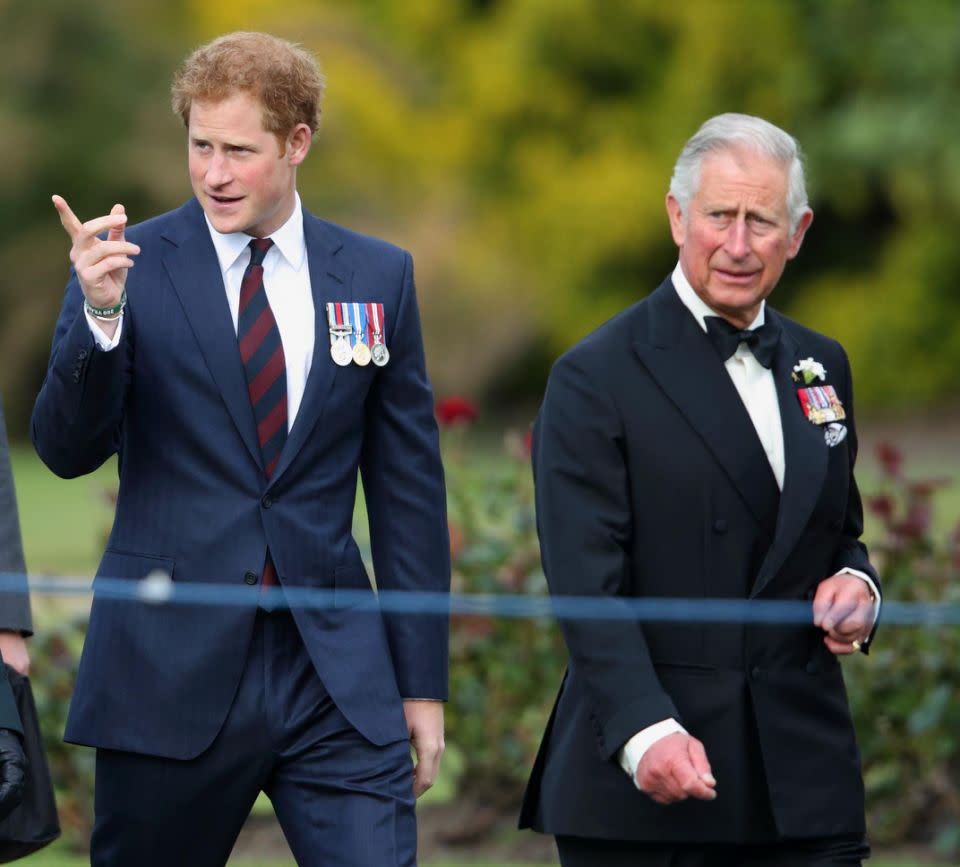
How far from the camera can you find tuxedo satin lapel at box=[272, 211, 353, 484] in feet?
12.6

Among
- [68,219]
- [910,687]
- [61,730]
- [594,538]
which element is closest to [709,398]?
[594,538]

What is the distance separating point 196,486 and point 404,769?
0.68 m

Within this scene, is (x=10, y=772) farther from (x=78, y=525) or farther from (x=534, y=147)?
(x=534, y=147)

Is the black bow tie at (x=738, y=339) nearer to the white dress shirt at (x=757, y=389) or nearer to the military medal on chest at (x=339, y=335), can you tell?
the white dress shirt at (x=757, y=389)

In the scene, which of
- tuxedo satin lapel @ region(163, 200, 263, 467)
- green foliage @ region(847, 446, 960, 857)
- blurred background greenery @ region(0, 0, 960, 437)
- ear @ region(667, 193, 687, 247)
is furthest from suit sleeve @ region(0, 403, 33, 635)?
blurred background greenery @ region(0, 0, 960, 437)

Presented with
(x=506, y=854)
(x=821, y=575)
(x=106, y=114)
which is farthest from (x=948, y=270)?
(x=821, y=575)

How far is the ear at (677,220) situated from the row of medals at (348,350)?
63 centimetres

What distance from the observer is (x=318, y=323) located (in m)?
3.90

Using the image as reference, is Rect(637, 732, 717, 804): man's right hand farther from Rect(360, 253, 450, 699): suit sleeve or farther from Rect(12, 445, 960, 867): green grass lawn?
Rect(12, 445, 960, 867): green grass lawn

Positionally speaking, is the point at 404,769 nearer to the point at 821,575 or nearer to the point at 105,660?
the point at 105,660

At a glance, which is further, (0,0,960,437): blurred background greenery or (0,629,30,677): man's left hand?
(0,0,960,437): blurred background greenery

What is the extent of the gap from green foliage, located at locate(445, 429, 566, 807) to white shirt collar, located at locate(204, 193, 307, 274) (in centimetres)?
272

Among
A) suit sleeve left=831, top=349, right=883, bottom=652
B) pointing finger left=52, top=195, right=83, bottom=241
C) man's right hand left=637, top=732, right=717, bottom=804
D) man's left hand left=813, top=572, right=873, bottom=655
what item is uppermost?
pointing finger left=52, top=195, right=83, bottom=241

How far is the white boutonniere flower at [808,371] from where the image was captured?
12.8 feet
